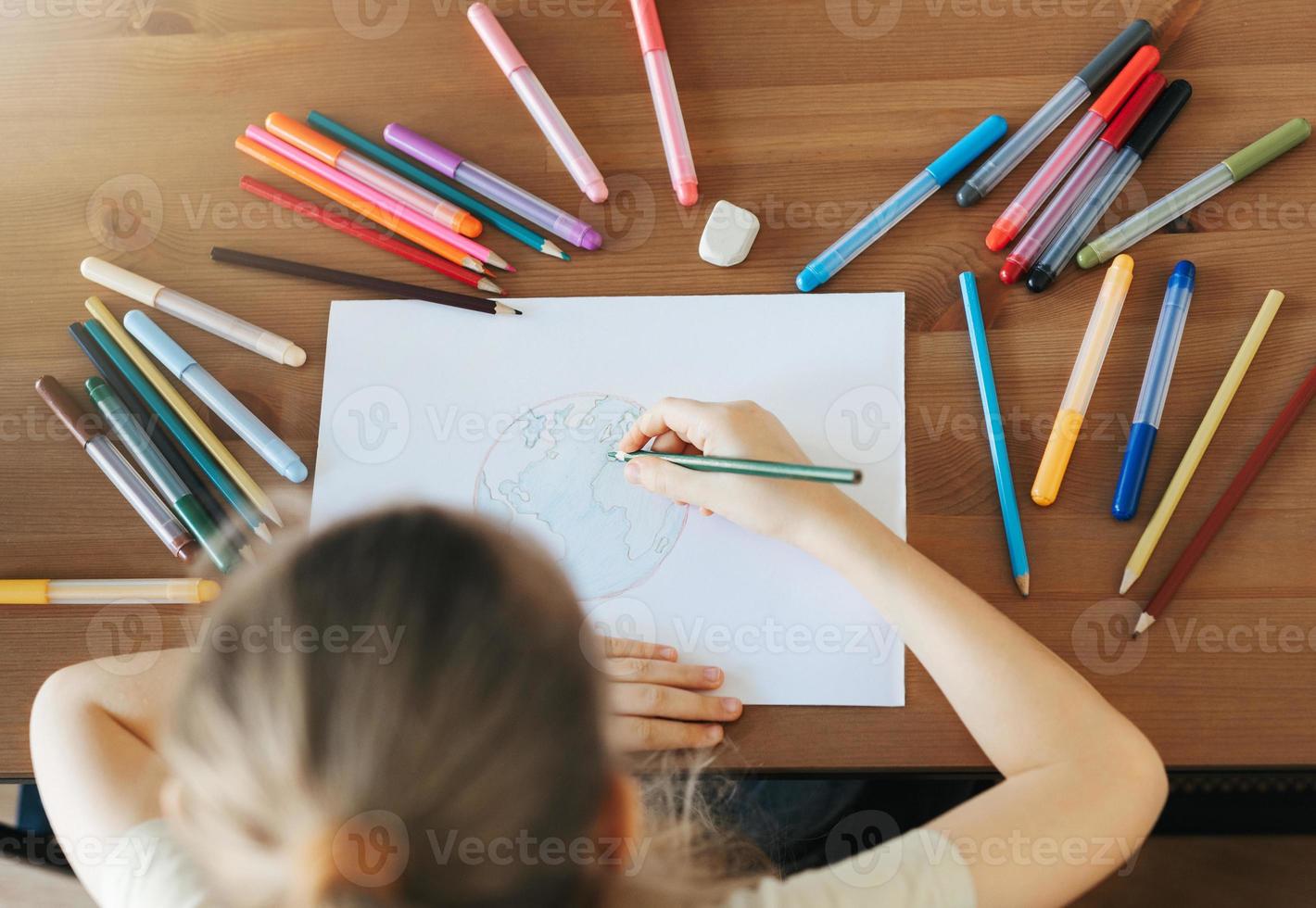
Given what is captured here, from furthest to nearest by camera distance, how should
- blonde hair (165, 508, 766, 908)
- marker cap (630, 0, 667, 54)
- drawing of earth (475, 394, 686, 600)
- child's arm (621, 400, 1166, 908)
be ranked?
marker cap (630, 0, 667, 54) → drawing of earth (475, 394, 686, 600) → child's arm (621, 400, 1166, 908) → blonde hair (165, 508, 766, 908)

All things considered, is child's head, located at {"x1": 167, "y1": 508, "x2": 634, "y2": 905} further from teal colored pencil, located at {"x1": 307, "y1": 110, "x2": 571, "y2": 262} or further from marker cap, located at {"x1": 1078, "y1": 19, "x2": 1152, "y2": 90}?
marker cap, located at {"x1": 1078, "y1": 19, "x2": 1152, "y2": 90}

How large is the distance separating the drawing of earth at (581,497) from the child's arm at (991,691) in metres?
0.03

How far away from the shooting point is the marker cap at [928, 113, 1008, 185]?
723 millimetres

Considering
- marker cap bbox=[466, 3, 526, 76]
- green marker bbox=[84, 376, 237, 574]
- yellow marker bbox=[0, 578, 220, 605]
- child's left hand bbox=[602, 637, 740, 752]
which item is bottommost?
child's left hand bbox=[602, 637, 740, 752]

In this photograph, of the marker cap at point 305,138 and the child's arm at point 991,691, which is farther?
the marker cap at point 305,138

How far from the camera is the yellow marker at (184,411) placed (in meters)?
0.70

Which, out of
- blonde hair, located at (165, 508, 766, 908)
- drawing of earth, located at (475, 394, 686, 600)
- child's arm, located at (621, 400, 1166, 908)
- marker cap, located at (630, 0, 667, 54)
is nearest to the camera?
blonde hair, located at (165, 508, 766, 908)

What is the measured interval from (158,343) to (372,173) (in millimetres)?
205

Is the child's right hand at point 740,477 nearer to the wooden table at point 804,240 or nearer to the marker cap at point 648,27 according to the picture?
→ the wooden table at point 804,240

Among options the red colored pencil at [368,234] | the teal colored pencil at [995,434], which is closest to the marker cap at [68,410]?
the red colored pencil at [368,234]

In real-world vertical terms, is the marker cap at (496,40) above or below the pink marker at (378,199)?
above

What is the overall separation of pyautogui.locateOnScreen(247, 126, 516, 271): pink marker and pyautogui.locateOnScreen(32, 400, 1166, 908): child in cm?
19

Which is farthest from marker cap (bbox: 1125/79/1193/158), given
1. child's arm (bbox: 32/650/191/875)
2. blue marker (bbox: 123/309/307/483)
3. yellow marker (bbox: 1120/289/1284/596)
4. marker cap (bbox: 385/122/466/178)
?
child's arm (bbox: 32/650/191/875)

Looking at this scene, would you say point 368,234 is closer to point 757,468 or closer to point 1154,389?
point 757,468
